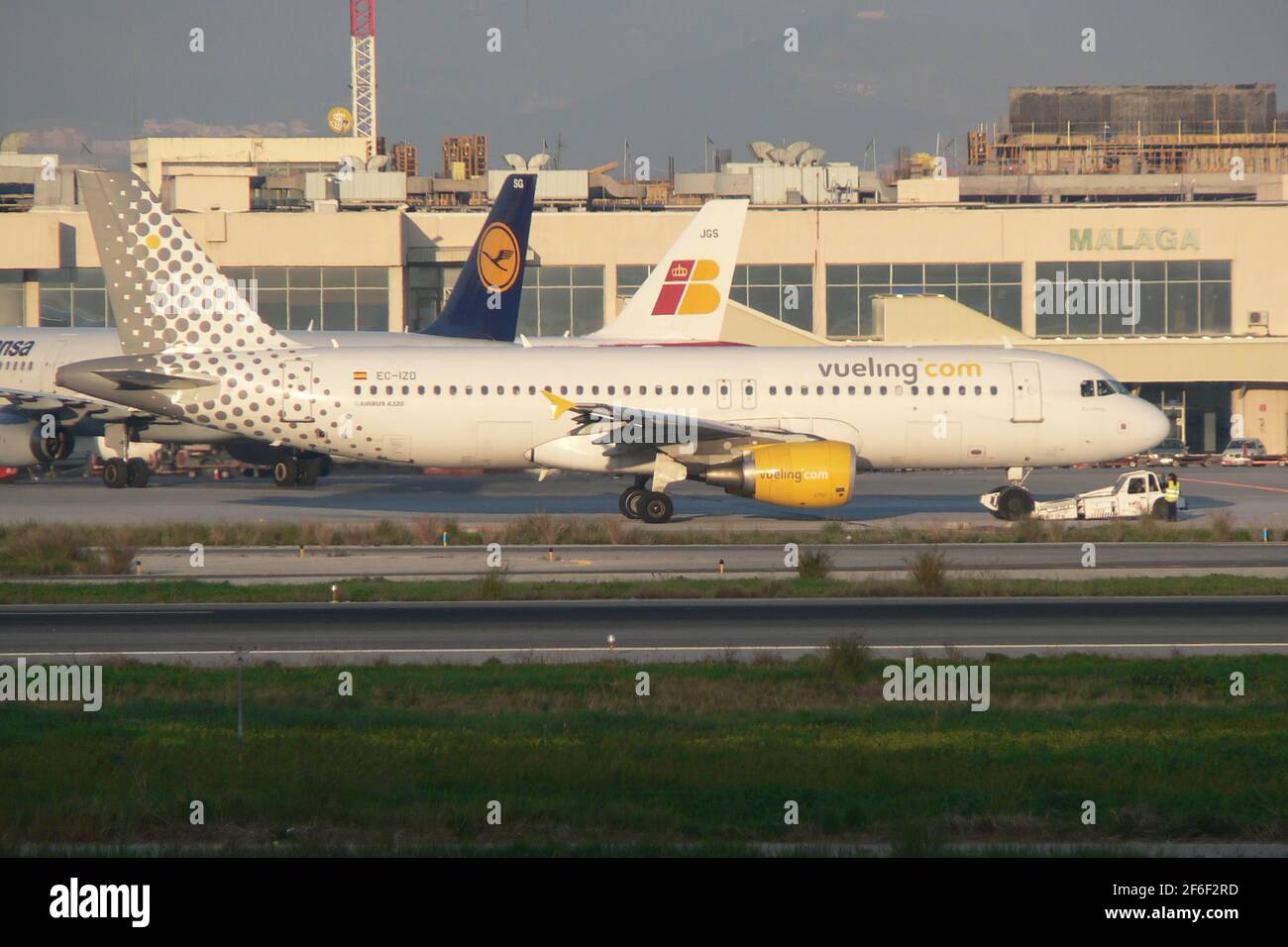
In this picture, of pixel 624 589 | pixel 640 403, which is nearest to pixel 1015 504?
pixel 640 403

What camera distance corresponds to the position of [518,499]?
4403 centimetres

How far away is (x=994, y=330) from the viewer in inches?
2584

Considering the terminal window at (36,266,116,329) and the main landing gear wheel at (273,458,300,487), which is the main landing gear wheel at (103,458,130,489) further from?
the terminal window at (36,266,116,329)

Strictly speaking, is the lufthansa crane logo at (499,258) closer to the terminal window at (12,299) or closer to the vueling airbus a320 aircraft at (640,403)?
the vueling airbus a320 aircraft at (640,403)

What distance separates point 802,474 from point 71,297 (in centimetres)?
4835

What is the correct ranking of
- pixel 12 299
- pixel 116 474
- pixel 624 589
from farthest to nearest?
1. pixel 12 299
2. pixel 116 474
3. pixel 624 589

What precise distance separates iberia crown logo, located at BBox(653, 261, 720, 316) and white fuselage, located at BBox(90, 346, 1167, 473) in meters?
15.1

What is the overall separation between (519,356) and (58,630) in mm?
17629

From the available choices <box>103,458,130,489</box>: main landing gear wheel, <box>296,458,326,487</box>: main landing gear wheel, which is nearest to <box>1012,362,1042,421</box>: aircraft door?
<box>296,458,326,487</box>: main landing gear wheel

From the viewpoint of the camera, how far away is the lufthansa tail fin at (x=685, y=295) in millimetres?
52375

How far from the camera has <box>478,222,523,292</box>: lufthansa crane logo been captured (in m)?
52.2

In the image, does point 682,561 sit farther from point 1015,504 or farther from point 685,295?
point 685,295

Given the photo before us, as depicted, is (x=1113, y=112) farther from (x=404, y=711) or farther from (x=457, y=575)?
(x=404, y=711)
